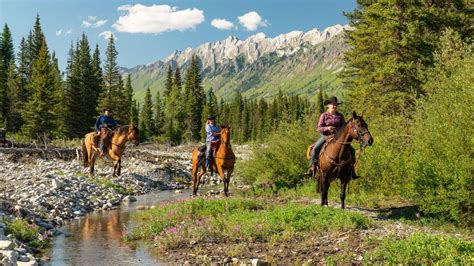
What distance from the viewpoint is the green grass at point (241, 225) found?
1125 centimetres

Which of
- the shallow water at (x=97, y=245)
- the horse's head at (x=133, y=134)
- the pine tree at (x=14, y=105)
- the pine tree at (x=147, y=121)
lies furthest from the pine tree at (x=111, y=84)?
the shallow water at (x=97, y=245)

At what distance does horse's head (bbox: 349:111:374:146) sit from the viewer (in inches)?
479

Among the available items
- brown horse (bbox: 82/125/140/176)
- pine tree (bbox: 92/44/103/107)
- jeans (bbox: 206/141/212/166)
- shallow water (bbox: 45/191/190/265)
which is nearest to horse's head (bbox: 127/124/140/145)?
brown horse (bbox: 82/125/140/176)

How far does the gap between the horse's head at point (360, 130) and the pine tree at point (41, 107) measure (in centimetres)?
5375

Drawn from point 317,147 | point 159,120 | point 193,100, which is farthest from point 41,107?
point 317,147

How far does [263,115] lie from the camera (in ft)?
438

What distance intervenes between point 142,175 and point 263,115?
106m

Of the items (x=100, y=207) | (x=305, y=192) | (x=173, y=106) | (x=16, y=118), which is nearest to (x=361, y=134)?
(x=305, y=192)

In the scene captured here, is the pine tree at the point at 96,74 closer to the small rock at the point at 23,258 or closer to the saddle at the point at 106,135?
the saddle at the point at 106,135

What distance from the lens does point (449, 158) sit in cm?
1244

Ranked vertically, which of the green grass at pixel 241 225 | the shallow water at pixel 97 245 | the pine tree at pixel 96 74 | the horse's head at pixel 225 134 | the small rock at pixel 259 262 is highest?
the pine tree at pixel 96 74

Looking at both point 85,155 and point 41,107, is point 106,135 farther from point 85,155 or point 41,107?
point 41,107

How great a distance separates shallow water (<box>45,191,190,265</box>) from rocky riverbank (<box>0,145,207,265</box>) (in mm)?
598

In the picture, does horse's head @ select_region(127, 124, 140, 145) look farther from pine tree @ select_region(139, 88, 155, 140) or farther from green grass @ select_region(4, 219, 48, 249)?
pine tree @ select_region(139, 88, 155, 140)
